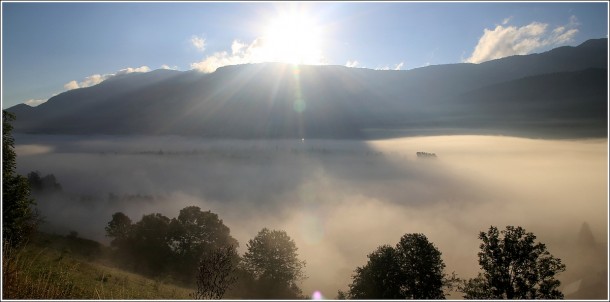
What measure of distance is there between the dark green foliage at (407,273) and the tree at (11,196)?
31213 mm

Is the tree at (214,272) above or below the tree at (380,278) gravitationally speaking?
above

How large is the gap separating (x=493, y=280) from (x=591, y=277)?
16520 centimetres

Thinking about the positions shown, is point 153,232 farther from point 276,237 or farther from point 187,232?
point 276,237

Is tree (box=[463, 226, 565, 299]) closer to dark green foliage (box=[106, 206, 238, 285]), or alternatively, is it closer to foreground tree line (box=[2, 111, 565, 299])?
foreground tree line (box=[2, 111, 565, 299])

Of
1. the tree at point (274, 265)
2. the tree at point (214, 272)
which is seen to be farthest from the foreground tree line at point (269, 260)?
the tree at point (274, 265)

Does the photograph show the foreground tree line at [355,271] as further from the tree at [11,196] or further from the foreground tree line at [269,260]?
the tree at [11,196]

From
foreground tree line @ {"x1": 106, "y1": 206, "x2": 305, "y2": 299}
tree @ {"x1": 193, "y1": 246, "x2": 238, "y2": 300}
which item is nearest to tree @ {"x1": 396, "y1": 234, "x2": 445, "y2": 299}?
foreground tree line @ {"x1": 106, "y1": 206, "x2": 305, "y2": 299}

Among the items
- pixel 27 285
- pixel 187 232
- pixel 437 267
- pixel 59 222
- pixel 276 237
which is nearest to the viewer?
pixel 27 285

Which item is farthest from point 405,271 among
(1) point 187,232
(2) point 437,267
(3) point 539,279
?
(1) point 187,232

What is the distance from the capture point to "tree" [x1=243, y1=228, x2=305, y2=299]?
1802 inches

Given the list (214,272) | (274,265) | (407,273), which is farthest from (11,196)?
(407,273)

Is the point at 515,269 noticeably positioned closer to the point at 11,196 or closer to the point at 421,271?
the point at 421,271

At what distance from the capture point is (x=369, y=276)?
3497cm

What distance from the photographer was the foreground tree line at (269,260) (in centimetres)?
1888
